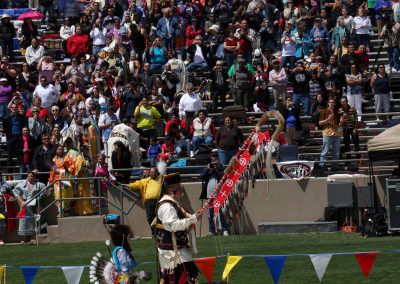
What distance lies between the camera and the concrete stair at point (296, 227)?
26391 millimetres

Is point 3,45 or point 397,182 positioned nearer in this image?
point 397,182

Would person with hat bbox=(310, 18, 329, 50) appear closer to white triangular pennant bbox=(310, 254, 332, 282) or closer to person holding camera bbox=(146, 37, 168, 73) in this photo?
person holding camera bbox=(146, 37, 168, 73)

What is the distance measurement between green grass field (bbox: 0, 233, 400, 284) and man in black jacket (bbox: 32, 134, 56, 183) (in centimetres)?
280

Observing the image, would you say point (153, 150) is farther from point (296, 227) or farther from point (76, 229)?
point (296, 227)

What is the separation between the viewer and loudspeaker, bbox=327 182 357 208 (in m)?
26.6

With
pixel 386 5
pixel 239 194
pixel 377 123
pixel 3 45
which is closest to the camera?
pixel 239 194

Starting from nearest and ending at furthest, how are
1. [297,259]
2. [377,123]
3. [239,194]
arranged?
1. [239,194]
2. [297,259]
3. [377,123]

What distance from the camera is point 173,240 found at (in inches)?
652

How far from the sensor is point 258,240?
25.4 m

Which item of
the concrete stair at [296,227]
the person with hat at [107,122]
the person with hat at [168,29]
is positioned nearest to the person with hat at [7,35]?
the person with hat at [168,29]

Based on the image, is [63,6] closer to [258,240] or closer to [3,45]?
[3,45]

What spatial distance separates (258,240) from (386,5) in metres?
11.2

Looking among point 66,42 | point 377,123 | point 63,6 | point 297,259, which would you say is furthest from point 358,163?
point 63,6

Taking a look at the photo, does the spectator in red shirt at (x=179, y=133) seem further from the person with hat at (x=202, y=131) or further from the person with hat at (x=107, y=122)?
the person with hat at (x=107, y=122)
